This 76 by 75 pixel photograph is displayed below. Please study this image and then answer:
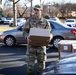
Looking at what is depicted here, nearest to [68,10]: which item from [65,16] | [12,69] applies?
[65,16]

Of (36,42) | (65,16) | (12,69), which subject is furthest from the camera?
(65,16)

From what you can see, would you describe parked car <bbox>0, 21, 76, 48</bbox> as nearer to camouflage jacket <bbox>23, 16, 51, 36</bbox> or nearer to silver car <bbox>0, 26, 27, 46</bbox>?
silver car <bbox>0, 26, 27, 46</bbox>

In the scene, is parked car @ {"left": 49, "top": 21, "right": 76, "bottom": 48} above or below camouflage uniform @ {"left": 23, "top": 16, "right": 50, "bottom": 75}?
below

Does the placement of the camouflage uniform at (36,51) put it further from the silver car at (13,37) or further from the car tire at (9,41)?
the car tire at (9,41)

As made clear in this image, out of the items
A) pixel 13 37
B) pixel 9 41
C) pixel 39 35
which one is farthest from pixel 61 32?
pixel 39 35

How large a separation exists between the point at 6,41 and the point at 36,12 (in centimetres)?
952

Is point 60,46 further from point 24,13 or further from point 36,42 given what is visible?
point 24,13

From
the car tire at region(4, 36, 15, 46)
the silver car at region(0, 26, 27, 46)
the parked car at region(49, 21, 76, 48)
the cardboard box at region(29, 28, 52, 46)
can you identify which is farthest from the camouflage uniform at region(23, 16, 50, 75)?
the car tire at region(4, 36, 15, 46)

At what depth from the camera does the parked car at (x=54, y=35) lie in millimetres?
15008

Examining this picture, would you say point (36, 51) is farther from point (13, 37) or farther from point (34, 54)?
point (13, 37)

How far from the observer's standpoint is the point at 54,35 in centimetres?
1526

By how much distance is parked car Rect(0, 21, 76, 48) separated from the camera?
1501cm

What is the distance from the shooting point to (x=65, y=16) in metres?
90.6

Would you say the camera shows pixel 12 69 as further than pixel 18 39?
No
